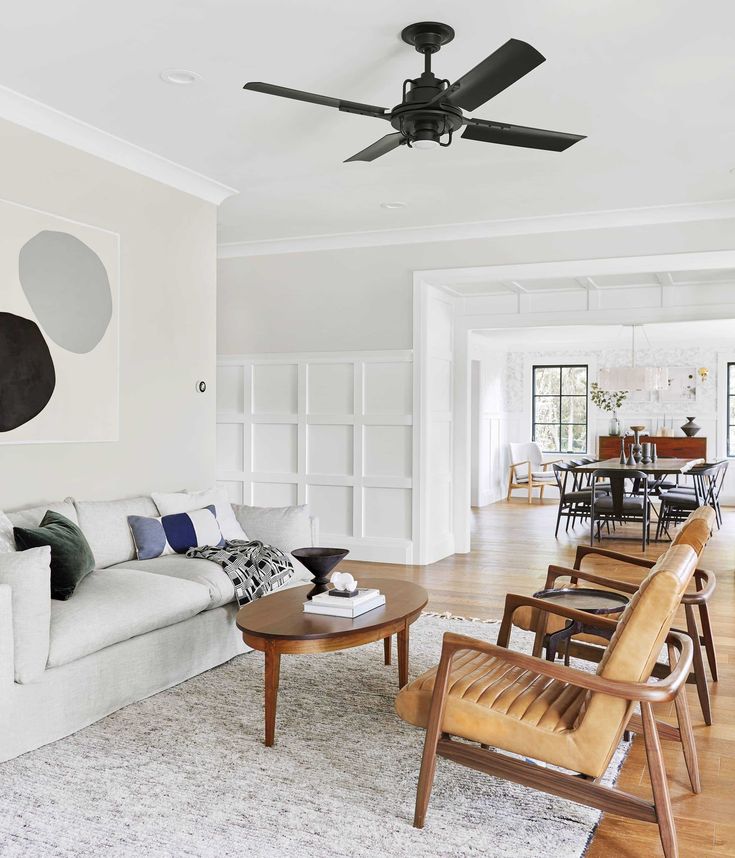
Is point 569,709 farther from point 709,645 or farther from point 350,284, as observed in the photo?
point 350,284

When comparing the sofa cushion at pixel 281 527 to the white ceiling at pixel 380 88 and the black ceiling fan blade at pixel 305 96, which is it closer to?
the white ceiling at pixel 380 88

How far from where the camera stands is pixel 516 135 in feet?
10.7

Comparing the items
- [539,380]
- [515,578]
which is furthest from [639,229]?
[539,380]

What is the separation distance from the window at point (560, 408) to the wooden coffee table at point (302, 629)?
972 cm

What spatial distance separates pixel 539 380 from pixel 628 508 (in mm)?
5057

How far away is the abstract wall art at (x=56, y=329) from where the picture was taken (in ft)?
13.2

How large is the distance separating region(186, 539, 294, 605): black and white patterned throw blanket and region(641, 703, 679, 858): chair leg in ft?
7.24

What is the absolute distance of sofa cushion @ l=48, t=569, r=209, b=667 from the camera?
3104mm

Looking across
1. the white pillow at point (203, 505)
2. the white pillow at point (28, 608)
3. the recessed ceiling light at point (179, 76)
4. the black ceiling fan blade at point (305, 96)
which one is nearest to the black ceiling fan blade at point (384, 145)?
the black ceiling fan blade at point (305, 96)

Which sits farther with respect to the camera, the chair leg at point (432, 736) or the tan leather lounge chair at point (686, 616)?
the tan leather lounge chair at point (686, 616)

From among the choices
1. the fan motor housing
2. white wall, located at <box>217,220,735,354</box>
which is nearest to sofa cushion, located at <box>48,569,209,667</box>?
the fan motor housing

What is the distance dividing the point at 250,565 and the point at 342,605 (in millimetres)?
1023

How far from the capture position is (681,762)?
2957 millimetres

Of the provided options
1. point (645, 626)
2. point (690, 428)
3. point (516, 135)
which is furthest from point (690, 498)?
point (645, 626)
